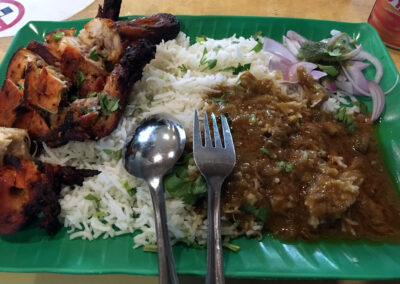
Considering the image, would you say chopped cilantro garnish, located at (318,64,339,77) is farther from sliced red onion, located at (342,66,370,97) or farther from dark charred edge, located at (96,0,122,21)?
dark charred edge, located at (96,0,122,21)

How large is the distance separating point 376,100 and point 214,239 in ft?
6.35

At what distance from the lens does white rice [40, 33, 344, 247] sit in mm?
2104

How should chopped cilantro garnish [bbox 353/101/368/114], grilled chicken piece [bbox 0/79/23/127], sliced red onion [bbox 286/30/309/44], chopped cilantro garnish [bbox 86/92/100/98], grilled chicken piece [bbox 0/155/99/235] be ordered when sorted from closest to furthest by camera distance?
1. grilled chicken piece [bbox 0/155/99/235]
2. grilled chicken piece [bbox 0/79/23/127]
3. chopped cilantro garnish [bbox 86/92/100/98]
4. chopped cilantro garnish [bbox 353/101/368/114]
5. sliced red onion [bbox 286/30/309/44]

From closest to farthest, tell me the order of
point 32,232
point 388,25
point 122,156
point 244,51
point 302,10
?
point 32,232 → point 122,156 → point 244,51 → point 388,25 → point 302,10

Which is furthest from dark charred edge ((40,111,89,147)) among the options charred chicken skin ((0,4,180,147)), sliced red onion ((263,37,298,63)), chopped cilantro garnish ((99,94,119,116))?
sliced red onion ((263,37,298,63))

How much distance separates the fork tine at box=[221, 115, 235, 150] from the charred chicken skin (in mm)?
775

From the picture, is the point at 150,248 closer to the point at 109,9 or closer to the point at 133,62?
the point at 133,62

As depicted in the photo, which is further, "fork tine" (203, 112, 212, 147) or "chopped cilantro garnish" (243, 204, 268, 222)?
"fork tine" (203, 112, 212, 147)

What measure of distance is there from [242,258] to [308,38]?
7.87 ft

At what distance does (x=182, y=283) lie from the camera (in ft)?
6.52

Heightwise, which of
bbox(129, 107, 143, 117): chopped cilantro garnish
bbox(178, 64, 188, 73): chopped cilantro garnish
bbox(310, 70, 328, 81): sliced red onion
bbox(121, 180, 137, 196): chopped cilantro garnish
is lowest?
bbox(121, 180, 137, 196): chopped cilantro garnish

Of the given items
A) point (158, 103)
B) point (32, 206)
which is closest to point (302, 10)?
point (158, 103)

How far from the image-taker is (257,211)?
2098mm

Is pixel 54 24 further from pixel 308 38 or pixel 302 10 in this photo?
pixel 302 10
